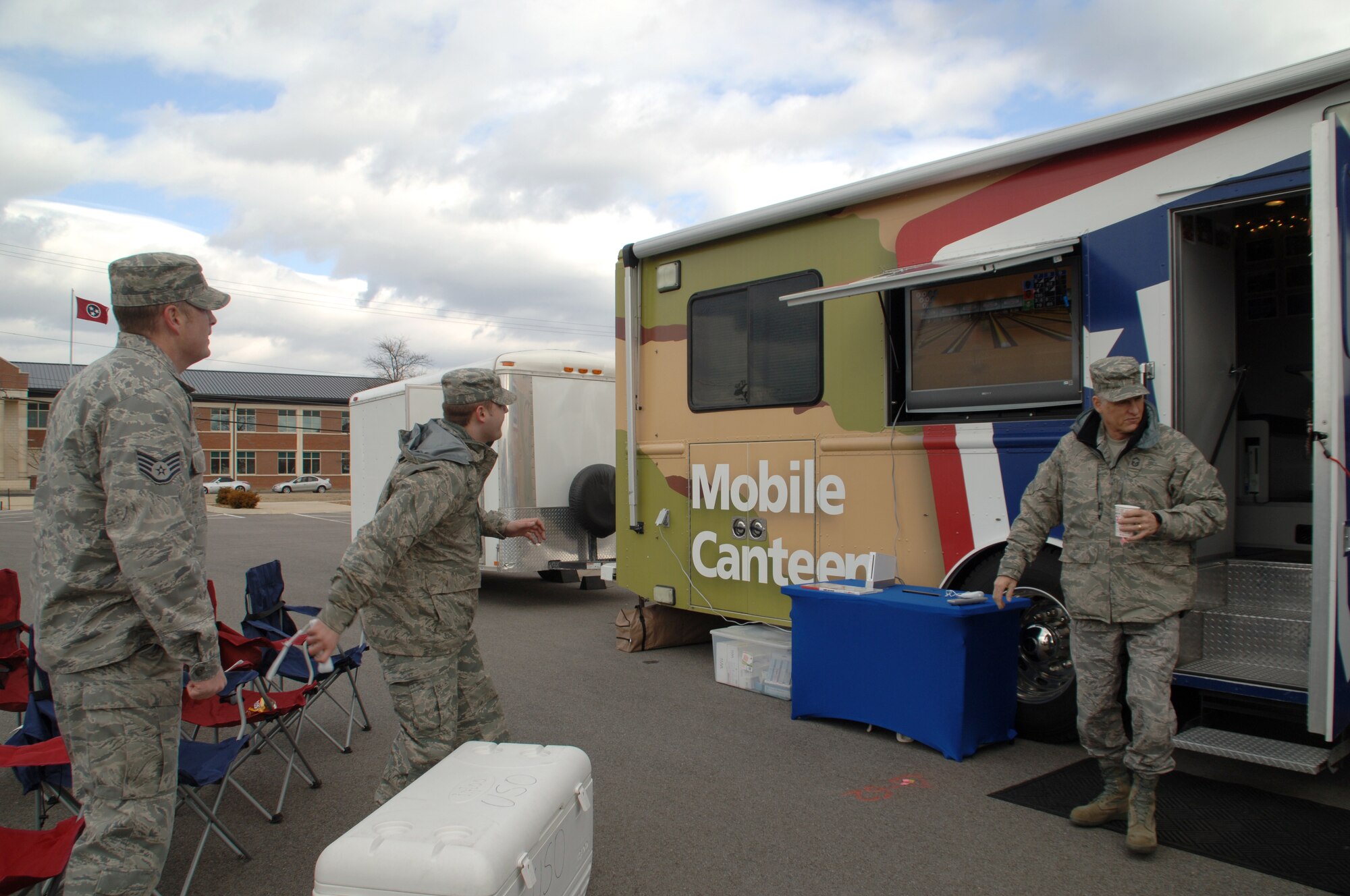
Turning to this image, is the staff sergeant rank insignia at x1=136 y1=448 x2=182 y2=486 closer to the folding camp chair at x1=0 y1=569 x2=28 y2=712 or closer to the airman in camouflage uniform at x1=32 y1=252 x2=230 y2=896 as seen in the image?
the airman in camouflage uniform at x1=32 y1=252 x2=230 y2=896

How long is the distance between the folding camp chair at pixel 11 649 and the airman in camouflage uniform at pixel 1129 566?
4882mm

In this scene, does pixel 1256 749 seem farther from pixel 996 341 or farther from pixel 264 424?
pixel 264 424

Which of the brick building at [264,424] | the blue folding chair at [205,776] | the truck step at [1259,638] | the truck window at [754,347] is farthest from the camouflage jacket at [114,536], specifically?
the brick building at [264,424]

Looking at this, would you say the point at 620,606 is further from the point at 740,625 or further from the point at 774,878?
the point at 774,878

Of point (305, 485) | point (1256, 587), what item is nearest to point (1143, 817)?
point (1256, 587)

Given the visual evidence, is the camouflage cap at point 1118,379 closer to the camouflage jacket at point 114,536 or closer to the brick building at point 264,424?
the camouflage jacket at point 114,536

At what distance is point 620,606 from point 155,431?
7984 mm

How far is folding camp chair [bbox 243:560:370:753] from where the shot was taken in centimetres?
491

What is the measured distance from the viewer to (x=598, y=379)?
34.3 ft

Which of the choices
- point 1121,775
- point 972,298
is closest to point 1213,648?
point 1121,775

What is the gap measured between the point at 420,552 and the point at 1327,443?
11.0 feet

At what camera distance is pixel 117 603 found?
2.43m

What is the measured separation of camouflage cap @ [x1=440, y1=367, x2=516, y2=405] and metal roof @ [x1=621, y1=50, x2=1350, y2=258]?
9.86 ft

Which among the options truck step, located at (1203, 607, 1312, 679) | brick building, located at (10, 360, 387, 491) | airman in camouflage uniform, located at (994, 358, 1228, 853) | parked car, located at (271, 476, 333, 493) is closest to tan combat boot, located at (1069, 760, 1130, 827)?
airman in camouflage uniform, located at (994, 358, 1228, 853)
